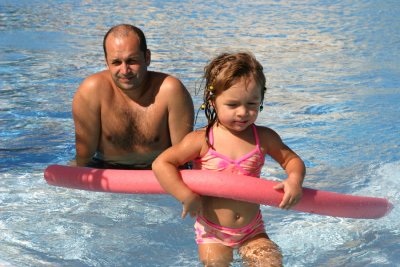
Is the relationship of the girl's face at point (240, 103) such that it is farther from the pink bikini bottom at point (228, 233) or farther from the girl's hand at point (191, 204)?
the pink bikini bottom at point (228, 233)

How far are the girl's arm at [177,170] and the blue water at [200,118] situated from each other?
0.65 metres

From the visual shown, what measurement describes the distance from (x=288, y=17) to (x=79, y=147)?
36.7 feet

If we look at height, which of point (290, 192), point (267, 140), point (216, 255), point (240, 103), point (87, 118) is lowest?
point (216, 255)

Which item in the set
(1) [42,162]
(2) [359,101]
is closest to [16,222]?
(1) [42,162]

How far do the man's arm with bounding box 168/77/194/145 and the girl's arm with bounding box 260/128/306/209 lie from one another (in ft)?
4.68

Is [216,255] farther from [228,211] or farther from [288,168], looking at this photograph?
[288,168]

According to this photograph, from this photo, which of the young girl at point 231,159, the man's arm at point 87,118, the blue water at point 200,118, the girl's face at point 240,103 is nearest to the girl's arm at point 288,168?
the young girl at point 231,159

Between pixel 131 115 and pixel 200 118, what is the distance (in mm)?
2373

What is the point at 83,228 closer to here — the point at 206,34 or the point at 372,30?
the point at 206,34

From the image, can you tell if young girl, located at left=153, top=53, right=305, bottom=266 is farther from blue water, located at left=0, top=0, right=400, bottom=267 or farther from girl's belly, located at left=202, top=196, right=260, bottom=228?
blue water, located at left=0, top=0, right=400, bottom=267

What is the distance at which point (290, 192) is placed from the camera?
3.52 m

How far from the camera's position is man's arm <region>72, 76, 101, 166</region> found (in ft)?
16.7

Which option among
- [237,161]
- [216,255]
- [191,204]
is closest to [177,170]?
[191,204]

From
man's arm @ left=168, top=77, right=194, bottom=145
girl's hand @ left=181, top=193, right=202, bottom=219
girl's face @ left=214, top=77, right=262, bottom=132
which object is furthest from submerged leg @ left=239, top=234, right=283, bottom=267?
man's arm @ left=168, top=77, right=194, bottom=145
